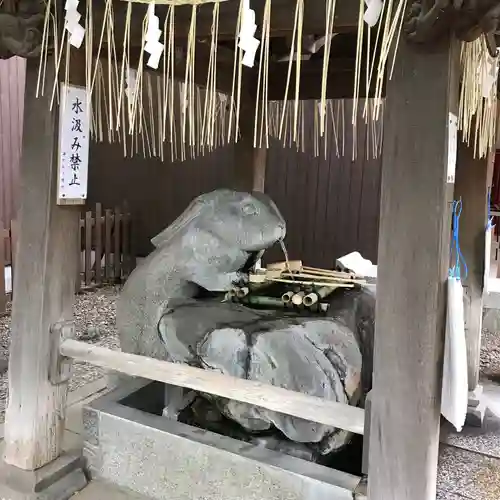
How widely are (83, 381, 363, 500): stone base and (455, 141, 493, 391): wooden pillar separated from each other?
6.05 ft

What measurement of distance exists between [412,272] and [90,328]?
385cm

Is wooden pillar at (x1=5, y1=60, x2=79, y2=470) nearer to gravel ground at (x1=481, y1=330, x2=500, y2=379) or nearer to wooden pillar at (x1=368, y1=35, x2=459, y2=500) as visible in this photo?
wooden pillar at (x1=368, y1=35, x2=459, y2=500)

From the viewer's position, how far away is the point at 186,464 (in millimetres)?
2471

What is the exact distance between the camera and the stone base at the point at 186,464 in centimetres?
221

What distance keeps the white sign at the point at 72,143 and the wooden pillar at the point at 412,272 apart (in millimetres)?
1420

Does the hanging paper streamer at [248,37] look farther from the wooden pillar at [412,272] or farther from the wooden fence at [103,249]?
the wooden fence at [103,249]

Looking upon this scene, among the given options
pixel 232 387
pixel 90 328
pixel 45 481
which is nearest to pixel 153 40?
pixel 232 387

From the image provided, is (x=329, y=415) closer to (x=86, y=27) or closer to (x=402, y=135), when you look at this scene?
(x=402, y=135)

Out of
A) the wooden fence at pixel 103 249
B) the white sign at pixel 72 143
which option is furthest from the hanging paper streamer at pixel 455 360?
the wooden fence at pixel 103 249

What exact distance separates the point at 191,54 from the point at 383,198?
0.93 meters

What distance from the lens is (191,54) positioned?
214 cm

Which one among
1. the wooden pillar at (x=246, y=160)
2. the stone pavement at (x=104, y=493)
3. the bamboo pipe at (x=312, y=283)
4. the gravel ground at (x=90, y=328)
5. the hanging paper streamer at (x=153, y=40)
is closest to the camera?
the hanging paper streamer at (x=153, y=40)

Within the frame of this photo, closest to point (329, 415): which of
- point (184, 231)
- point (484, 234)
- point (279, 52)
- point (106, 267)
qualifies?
point (184, 231)

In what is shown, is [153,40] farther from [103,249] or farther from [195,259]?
[103,249]
